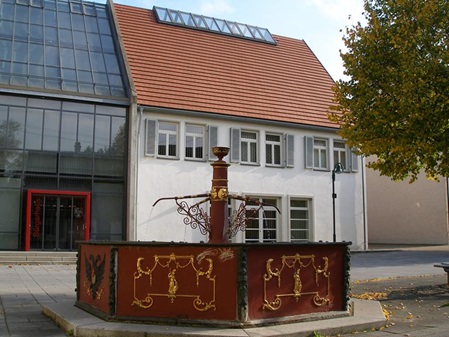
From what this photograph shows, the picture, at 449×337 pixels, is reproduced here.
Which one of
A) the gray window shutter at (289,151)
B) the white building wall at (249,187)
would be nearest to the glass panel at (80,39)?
the white building wall at (249,187)

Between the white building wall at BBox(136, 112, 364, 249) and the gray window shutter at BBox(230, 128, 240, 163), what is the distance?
0.26 m

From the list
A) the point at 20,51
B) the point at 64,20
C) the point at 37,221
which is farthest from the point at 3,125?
the point at 64,20

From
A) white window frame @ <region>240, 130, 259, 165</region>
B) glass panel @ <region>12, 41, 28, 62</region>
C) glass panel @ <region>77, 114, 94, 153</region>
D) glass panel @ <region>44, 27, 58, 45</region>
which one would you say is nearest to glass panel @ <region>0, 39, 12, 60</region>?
glass panel @ <region>12, 41, 28, 62</region>

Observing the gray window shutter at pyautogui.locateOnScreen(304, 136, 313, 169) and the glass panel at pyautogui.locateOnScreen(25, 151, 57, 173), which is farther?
the gray window shutter at pyautogui.locateOnScreen(304, 136, 313, 169)

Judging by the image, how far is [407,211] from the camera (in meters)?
37.8

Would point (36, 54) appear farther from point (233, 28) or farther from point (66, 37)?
point (233, 28)

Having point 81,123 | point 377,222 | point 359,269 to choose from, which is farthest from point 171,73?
point 377,222

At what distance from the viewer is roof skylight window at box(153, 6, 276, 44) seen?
31.7m

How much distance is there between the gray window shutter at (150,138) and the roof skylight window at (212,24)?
8.59 meters

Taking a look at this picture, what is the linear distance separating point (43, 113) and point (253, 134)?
33.7 ft

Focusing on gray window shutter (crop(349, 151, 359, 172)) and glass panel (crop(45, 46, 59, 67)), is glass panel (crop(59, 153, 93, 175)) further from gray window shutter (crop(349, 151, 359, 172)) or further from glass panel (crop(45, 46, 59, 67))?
gray window shutter (crop(349, 151, 359, 172))

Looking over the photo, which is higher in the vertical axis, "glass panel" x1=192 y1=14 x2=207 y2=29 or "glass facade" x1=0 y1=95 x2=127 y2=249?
"glass panel" x1=192 y1=14 x2=207 y2=29

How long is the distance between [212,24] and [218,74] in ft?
17.4

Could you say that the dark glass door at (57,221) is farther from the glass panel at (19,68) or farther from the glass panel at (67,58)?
the glass panel at (67,58)
